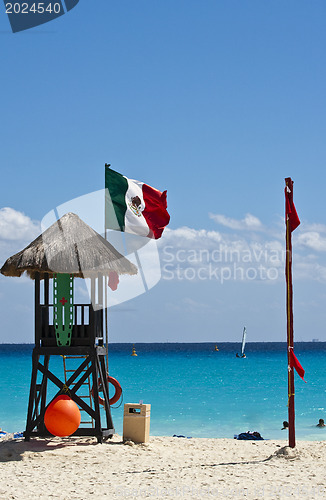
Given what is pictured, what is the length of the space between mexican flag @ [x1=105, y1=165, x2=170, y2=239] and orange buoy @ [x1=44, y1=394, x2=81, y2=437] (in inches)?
162

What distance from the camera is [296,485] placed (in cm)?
1062

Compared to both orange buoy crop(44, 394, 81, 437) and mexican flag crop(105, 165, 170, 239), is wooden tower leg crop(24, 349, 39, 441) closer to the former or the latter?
orange buoy crop(44, 394, 81, 437)

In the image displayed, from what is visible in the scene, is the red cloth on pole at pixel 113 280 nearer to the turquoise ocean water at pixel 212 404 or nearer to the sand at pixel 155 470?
the sand at pixel 155 470

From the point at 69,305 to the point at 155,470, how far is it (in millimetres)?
4307

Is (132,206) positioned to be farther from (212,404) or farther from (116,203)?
(212,404)

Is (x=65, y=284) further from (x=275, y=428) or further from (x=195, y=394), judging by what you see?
(x=195, y=394)

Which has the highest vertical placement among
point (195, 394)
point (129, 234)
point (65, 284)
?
point (129, 234)

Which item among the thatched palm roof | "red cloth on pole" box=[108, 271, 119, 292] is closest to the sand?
"red cloth on pole" box=[108, 271, 119, 292]

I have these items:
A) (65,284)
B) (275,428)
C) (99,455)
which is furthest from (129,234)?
(275,428)

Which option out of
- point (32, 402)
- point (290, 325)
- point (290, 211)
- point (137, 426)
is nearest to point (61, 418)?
point (32, 402)

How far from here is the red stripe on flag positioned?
15.9 meters

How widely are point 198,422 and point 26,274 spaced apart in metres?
14.7

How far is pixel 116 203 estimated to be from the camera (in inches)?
610

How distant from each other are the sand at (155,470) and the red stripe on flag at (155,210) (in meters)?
4.85
